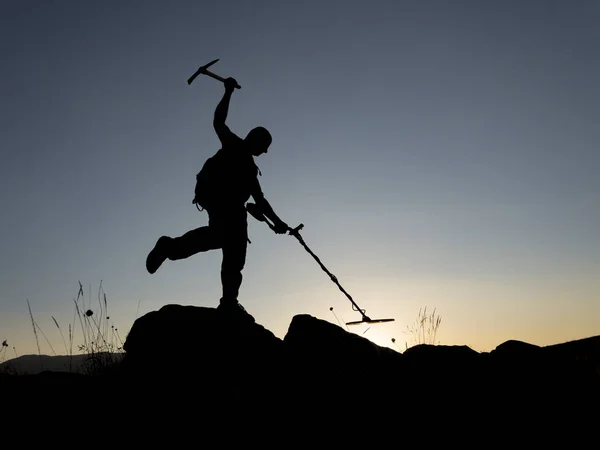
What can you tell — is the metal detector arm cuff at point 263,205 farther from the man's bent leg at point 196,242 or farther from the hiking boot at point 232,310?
the hiking boot at point 232,310

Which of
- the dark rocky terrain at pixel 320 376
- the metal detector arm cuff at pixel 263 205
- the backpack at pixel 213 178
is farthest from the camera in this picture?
the metal detector arm cuff at pixel 263 205

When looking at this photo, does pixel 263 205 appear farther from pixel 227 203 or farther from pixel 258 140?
pixel 258 140

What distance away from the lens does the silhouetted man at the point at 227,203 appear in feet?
20.9

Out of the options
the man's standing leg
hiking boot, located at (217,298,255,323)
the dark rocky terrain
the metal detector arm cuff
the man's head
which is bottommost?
the dark rocky terrain

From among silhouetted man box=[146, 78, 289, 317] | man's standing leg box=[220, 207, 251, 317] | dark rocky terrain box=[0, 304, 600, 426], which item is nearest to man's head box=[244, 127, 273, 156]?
silhouetted man box=[146, 78, 289, 317]

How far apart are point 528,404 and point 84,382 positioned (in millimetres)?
4978

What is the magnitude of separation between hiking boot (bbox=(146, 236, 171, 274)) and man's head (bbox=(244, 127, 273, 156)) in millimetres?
1754

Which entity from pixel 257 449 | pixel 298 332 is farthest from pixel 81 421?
pixel 298 332

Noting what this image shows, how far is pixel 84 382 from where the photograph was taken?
5613 millimetres

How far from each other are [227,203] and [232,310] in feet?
4.77

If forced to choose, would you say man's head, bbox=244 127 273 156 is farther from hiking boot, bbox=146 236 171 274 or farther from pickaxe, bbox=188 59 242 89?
hiking boot, bbox=146 236 171 274

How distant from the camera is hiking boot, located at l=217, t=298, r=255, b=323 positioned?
637 cm

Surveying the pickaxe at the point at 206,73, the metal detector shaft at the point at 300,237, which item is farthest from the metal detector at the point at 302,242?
the pickaxe at the point at 206,73

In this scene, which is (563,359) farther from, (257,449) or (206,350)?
(206,350)
